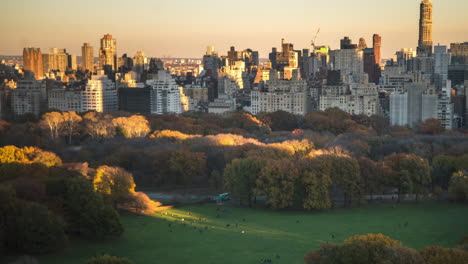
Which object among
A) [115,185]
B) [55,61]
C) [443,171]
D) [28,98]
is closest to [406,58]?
[55,61]

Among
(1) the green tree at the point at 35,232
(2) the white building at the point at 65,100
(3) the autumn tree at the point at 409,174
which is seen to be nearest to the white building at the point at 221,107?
(2) the white building at the point at 65,100

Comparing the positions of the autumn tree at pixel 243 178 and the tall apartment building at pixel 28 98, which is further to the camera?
the tall apartment building at pixel 28 98

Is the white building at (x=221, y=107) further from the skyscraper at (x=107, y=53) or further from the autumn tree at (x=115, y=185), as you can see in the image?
the autumn tree at (x=115, y=185)

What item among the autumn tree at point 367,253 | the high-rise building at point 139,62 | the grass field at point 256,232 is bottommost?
the grass field at point 256,232

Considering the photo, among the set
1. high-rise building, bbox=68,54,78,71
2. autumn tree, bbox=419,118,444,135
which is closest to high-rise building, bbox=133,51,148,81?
high-rise building, bbox=68,54,78,71

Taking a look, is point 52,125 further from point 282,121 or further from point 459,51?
point 459,51

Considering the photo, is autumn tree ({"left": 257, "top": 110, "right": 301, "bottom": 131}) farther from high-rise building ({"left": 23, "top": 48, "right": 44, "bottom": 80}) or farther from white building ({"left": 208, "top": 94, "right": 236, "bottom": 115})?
high-rise building ({"left": 23, "top": 48, "right": 44, "bottom": 80})

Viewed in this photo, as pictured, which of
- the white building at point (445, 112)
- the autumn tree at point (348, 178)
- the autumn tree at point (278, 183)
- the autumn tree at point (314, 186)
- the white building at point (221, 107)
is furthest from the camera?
the white building at point (221, 107)
